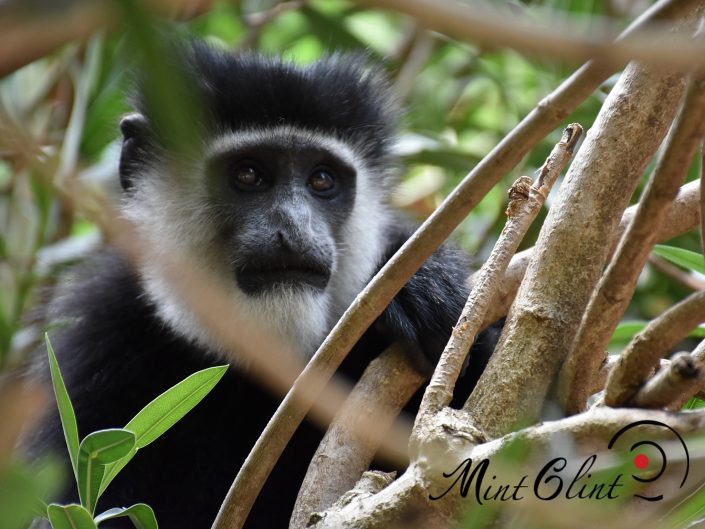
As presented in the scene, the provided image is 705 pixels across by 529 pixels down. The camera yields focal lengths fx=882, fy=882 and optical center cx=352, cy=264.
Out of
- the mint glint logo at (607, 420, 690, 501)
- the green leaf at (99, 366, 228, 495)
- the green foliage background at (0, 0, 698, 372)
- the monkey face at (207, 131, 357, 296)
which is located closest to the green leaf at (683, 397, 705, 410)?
the mint glint logo at (607, 420, 690, 501)

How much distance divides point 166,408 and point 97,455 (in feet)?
0.54

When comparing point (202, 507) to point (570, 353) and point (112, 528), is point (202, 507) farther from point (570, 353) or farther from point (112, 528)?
point (570, 353)

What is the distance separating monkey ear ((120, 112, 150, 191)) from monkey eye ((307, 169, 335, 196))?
582 millimetres

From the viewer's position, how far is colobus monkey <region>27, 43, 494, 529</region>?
99.4 inches

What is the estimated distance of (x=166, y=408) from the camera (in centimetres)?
151

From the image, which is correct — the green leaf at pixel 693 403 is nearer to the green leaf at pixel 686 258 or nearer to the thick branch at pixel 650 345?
the green leaf at pixel 686 258

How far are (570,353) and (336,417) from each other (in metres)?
0.54

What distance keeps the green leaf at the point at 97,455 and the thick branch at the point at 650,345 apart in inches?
28.4

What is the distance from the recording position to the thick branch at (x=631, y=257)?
1040 millimetres

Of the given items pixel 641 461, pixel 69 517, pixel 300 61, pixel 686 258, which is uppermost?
pixel 300 61

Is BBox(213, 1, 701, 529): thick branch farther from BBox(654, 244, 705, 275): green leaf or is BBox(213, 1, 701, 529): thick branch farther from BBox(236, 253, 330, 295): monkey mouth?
BBox(236, 253, 330, 295): monkey mouth

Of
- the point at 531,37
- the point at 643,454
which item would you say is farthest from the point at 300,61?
the point at 531,37

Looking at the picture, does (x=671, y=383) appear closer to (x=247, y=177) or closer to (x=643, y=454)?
(x=643, y=454)

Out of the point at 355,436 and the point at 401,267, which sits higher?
the point at 401,267
